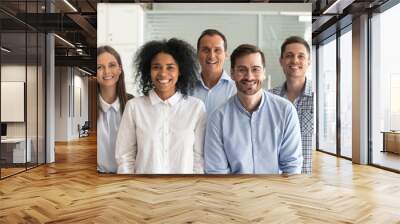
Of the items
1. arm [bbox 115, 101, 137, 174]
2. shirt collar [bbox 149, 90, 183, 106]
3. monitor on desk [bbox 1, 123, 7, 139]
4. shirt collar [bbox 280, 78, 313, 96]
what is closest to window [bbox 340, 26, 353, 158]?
shirt collar [bbox 280, 78, 313, 96]

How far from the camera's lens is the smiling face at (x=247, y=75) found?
6.58 meters

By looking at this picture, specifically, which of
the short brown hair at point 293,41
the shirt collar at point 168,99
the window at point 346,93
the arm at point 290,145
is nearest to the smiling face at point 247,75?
the short brown hair at point 293,41

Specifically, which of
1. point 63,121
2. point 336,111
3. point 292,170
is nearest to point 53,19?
point 292,170

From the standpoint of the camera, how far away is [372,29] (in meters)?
8.66

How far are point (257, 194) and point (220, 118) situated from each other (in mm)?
1524

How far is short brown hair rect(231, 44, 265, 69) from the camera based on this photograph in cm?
664

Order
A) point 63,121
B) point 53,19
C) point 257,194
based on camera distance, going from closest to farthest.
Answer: point 257,194 → point 53,19 → point 63,121

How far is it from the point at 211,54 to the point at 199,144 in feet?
4.82

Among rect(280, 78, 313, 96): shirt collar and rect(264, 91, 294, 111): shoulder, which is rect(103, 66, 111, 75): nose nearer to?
rect(264, 91, 294, 111): shoulder

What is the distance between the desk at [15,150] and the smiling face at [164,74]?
2.85 metres

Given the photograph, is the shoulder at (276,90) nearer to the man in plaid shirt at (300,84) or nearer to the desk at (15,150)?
the man in plaid shirt at (300,84)

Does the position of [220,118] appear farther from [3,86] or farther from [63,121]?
[63,121]

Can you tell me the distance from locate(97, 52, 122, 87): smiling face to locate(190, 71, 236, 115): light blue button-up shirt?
1321mm

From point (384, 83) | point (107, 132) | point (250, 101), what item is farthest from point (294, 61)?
point (107, 132)
